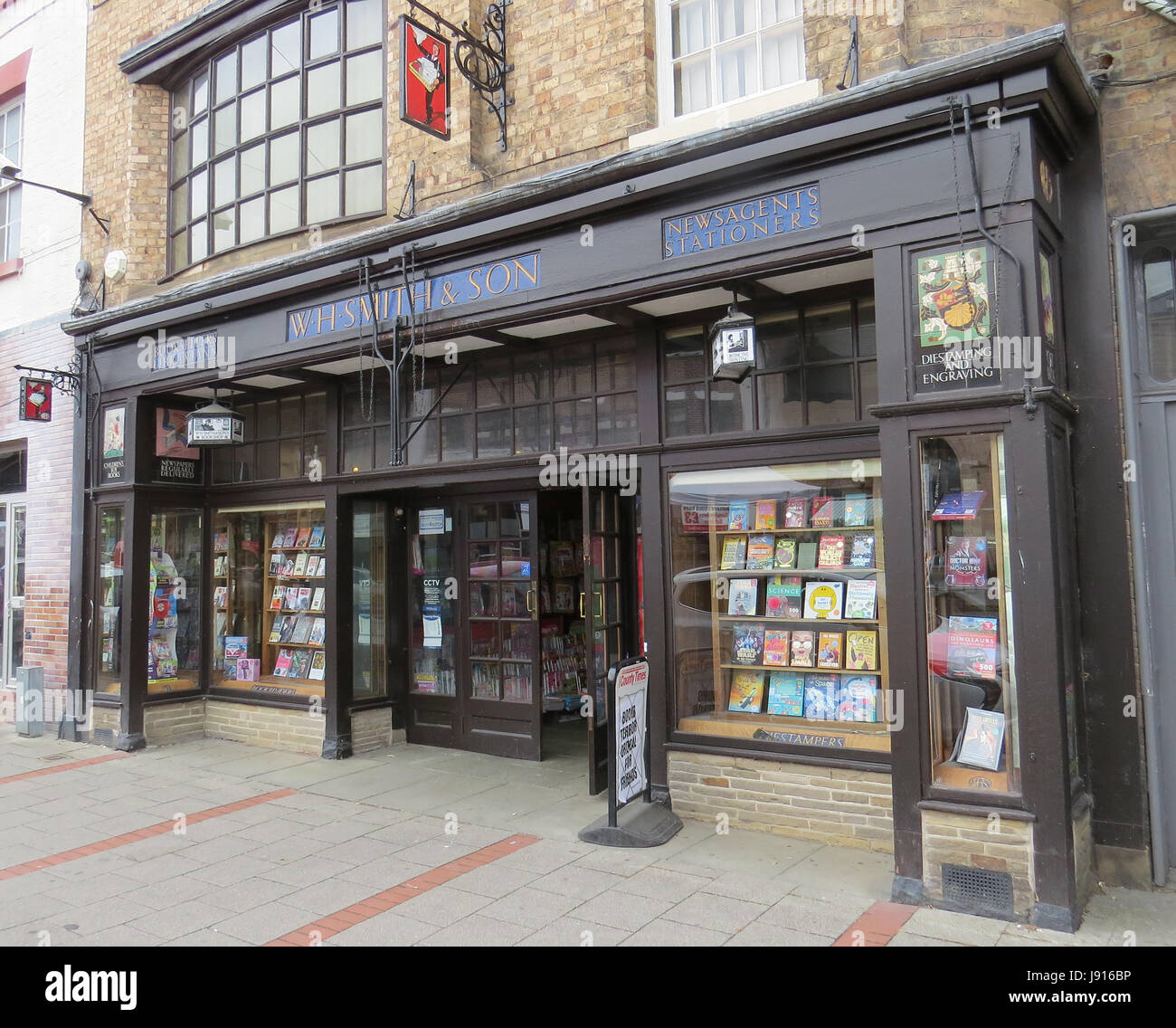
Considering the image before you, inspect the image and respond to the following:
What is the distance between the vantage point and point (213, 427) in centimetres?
874

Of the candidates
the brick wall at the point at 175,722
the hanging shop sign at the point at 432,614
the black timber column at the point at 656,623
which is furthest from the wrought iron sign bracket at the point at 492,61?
the brick wall at the point at 175,722

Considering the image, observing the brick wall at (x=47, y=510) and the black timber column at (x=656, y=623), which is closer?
the black timber column at (x=656, y=623)

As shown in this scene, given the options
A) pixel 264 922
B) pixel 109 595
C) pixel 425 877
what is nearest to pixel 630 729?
pixel 425 877

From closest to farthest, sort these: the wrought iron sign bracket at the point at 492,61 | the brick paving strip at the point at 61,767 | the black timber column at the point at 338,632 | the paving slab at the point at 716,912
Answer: the paving slab at the point at 716,912
the wrought iron sign bracket at the point at 492,61
the brick paving strip at the point at 61,767
the black timber column at the point at 338,632

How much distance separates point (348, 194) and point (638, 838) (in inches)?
256

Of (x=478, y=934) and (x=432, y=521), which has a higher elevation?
(x=432, y=521)

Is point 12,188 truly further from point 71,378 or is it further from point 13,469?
point 13,469

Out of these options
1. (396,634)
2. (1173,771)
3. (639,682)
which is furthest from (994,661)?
(396,634)

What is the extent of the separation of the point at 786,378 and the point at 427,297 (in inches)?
116

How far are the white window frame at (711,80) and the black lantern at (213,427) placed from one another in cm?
505

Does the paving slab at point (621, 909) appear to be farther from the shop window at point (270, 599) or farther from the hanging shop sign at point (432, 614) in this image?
the shop window at point (270, 599)

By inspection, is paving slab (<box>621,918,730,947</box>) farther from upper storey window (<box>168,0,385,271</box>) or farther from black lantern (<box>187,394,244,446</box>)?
upper storey window (<box>168,0,385,271</box>)

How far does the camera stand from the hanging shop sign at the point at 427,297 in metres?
6.62

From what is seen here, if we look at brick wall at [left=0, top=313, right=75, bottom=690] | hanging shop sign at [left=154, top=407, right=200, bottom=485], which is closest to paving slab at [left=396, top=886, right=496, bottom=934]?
hanging shop sign at [left=154, top=407, right=200, bottom=485]
